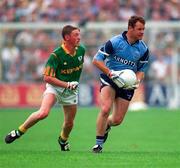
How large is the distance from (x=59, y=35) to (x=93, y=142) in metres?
14.2

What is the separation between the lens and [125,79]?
14344 millimetres

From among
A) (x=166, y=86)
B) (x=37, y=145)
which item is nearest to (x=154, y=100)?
(x=166, y=86)

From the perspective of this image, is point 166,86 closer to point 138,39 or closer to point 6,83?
point 6,83

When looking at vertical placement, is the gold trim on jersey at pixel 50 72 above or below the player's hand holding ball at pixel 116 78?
above

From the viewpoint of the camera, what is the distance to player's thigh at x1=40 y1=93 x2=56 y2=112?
570 inches

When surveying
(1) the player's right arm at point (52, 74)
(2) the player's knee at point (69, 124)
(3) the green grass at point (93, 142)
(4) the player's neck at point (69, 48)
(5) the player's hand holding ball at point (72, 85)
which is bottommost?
(3) the green grass at point (93, 142)

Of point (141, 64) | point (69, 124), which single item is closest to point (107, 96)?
point (141, 64)

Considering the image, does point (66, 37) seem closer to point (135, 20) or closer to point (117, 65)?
point (117, 65)

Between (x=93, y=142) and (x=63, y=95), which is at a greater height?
(x=63, y=95)

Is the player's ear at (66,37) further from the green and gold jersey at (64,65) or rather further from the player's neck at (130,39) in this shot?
the player's neck at (130,39)

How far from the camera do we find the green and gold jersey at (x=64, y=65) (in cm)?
1466

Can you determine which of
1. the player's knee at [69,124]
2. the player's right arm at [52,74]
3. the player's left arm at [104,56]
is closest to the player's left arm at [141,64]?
the player's left arm at [104,56]

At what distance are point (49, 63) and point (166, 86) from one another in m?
18.1

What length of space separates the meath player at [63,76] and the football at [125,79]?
2.48 ft
